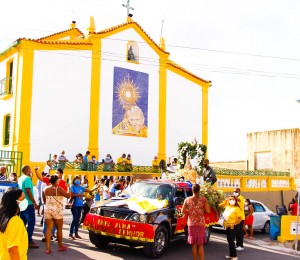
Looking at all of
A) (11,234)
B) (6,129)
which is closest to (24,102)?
(6,129)

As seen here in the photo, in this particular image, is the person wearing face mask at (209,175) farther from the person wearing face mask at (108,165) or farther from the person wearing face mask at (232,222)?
the person wearing face mask at (108,165)

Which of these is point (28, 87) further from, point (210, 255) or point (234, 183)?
point (210, 255)

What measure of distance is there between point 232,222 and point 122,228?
2849 millimetres

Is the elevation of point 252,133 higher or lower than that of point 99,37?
lower

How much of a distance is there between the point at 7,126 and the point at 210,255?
1634cm

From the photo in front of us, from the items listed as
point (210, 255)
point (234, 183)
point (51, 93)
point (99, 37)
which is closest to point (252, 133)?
point (234, 183)

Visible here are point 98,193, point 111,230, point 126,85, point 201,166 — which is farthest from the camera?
point 126,85

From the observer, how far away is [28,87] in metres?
21.7

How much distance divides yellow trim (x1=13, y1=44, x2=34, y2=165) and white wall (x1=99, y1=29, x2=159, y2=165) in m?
4.37

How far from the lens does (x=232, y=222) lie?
1041 cm

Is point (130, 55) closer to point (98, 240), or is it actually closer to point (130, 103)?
point (130, 103)

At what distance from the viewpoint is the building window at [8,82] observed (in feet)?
75.5

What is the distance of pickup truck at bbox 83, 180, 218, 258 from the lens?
935 cm

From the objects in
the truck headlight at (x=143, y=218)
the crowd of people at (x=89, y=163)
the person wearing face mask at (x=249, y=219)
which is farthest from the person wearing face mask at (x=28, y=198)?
the crowd of people at (x=89, y=163)
